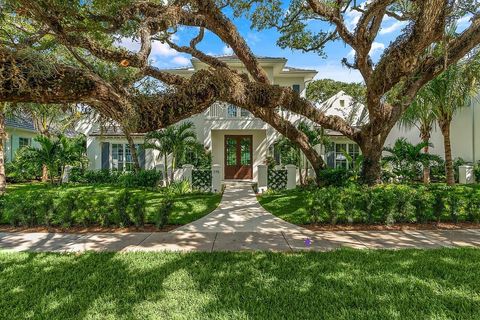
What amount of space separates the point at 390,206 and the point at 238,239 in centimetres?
451

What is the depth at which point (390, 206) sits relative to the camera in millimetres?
7762

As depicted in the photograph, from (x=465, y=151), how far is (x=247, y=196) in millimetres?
15056

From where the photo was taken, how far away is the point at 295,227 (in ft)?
25.6

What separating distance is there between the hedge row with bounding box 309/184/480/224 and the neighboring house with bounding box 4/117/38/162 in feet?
76.3

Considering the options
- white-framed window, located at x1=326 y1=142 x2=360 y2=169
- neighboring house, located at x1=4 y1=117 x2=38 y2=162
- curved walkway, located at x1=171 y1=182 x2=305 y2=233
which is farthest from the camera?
neighboring house, located at x1=4 y1=117 x2=38 y2=162

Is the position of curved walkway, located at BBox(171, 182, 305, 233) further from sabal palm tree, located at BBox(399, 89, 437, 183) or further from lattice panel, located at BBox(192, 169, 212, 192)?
sabal palm tree, located at BBox(399, 89, 437, 183)

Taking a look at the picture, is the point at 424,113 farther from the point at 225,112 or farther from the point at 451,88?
the point at 225,112

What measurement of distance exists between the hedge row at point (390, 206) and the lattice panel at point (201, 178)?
8632 mm

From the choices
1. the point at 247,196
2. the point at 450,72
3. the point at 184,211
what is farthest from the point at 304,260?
the point at 450,72

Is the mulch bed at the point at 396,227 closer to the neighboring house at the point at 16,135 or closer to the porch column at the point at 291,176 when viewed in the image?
the porch column at the point at 291,176

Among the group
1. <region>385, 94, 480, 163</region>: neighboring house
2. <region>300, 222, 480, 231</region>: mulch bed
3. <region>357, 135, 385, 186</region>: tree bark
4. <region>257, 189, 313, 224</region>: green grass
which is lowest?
<region>300, 222, 480, 231</region>: mulch bed

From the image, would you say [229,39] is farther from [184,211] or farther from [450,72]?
[450,72]

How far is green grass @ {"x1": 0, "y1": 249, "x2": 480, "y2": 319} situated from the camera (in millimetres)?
3455

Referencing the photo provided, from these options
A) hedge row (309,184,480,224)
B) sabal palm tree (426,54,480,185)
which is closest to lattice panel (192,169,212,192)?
hedge row (309,184,480,224)
